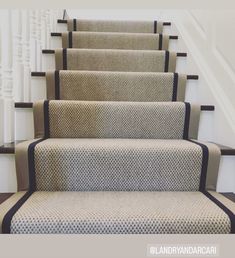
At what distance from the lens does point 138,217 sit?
86 centimetres

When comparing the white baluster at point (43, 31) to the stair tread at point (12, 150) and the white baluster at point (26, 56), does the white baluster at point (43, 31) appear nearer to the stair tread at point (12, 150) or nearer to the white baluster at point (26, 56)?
the white baluster at point (26, 56)

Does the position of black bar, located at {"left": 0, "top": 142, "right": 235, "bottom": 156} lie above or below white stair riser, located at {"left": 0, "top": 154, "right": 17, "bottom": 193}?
above

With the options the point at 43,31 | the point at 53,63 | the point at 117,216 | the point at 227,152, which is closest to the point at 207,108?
the point at 227,152

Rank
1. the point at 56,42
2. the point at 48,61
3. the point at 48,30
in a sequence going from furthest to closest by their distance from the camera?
the point at 56,42 < the point at 48,30 < the point at 48,61

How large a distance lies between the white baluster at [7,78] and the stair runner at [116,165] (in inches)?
4.2

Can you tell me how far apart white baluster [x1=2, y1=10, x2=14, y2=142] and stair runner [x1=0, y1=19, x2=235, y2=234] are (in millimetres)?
107

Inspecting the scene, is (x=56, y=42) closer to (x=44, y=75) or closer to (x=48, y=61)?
(x=48, y=61)

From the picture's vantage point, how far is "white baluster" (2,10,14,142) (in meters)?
1.26

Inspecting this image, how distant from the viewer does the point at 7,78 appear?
4.25 feet

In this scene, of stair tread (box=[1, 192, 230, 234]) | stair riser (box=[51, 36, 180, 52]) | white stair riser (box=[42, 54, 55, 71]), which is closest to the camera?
stair tread (box=[1, 192, 230, 234])

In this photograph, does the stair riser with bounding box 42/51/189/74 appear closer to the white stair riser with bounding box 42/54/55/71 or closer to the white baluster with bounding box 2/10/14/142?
the white stair riser with bounding box 42/54/55/71

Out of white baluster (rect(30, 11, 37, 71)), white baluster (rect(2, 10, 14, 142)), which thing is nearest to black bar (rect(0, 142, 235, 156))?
white baluster (rect(2, 10, 14, 142))

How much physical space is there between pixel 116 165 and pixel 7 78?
2.00 feet
